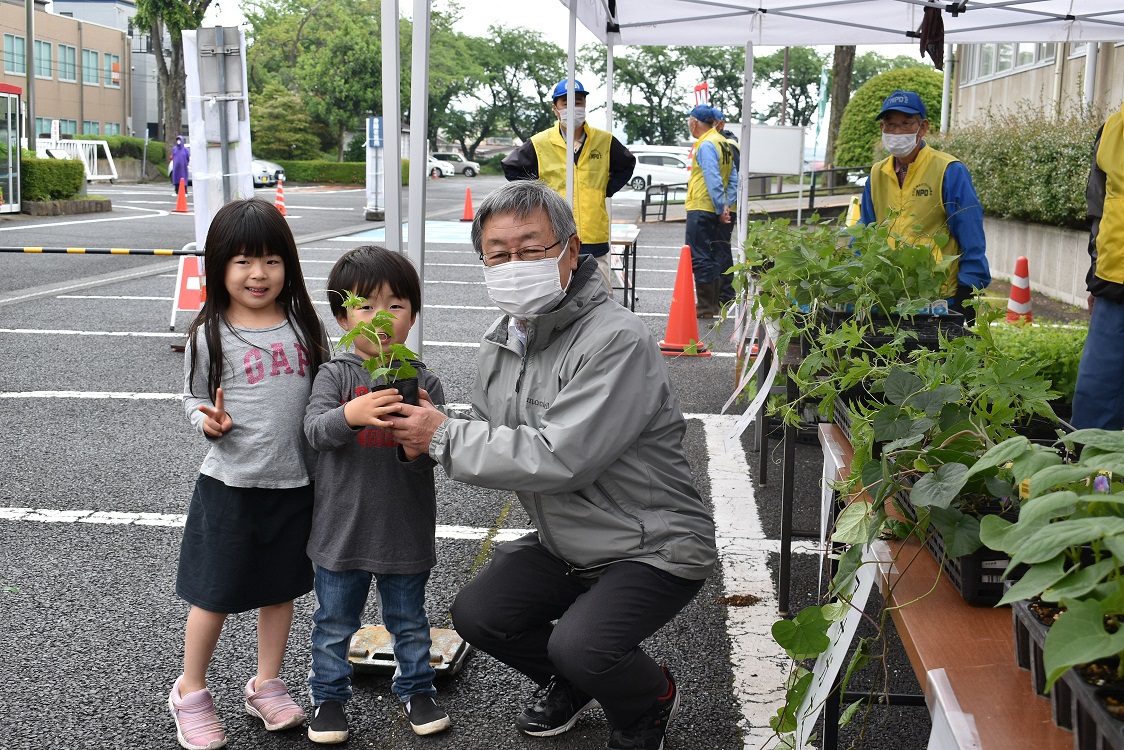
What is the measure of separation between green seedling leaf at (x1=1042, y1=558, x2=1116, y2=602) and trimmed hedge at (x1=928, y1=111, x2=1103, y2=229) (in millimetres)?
11135

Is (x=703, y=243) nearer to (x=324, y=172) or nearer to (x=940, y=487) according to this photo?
(x=940, y=487)

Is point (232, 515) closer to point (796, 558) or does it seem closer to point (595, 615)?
point (595, 615)

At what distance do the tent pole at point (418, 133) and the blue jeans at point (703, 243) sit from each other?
297 inches

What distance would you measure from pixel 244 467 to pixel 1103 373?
11.9ft

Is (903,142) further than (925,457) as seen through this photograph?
Yes

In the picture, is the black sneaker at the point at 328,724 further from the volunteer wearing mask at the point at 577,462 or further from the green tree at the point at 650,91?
the green tree at the point at 650,91

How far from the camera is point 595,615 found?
105 inches

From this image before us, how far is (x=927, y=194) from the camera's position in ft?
18.0

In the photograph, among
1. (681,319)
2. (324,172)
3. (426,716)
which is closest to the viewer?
(426,716)

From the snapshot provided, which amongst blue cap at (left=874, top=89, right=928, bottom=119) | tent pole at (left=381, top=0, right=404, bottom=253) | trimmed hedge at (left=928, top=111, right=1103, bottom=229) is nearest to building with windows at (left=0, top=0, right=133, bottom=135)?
trimmed hedge at (left=928, top=111, right=1103, bottom=229)

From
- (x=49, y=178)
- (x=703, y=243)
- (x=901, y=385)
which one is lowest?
(x=703, y=243)

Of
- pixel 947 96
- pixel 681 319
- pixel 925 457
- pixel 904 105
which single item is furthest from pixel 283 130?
pixel 925 457

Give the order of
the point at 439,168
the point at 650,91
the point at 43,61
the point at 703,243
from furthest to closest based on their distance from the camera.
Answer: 1. the point at 650,91
2. the point at 439,168
3. the point at 43,61
4. the point at 703,243

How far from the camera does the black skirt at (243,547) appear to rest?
293 centimetres
